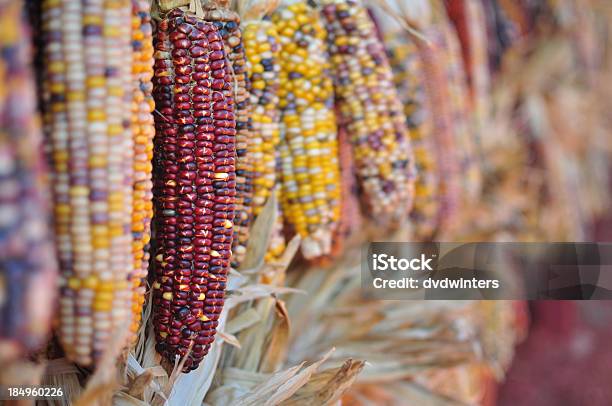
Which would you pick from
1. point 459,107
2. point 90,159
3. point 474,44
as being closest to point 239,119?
point 90,159

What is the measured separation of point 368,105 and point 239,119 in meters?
0.37

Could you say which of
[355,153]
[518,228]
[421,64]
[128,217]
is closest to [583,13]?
[518,228]

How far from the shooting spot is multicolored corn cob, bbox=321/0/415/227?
1.26 metres

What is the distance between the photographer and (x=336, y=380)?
3.47 ft

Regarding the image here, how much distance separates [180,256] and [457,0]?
133 cm

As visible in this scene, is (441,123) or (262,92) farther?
(441,123)

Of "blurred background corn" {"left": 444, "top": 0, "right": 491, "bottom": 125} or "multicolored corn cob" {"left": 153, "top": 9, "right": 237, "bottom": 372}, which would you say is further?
"blurred background corn" {"left": 444, "top": 0, "right": 491, "bottom": 125}

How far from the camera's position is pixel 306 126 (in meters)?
1.19

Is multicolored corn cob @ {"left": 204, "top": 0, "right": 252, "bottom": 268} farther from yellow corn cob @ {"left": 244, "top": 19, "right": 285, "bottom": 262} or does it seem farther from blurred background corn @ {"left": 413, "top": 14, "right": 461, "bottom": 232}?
blurred background corn @ {"left": 413, "top": 14, "right": 461, "bottom": 232}

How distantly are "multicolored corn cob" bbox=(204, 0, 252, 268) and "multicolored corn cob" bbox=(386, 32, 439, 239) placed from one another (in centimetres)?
57

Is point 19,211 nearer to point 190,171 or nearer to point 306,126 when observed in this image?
point 190,171

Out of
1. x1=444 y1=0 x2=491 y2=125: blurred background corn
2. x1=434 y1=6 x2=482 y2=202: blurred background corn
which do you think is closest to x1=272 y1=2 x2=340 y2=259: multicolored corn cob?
x1=434 y1=6 x2=482 y2=202: blurred background corn

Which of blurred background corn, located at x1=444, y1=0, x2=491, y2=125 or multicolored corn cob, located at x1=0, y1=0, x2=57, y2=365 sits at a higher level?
blurred background corn, located at x1=444, y1=0, x2=491, y2=125

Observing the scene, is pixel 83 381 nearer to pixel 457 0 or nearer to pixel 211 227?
pixel 211 227
